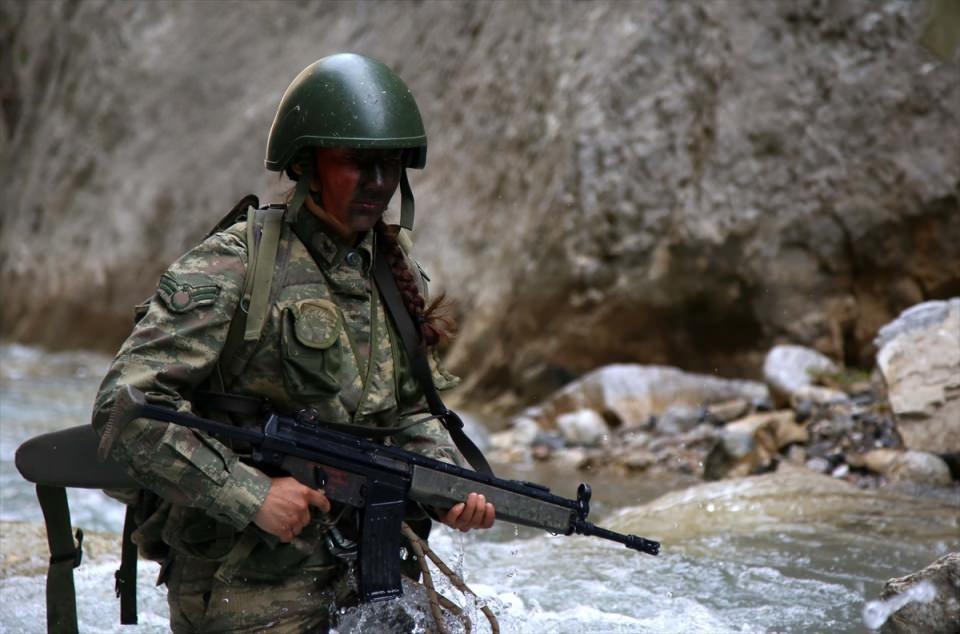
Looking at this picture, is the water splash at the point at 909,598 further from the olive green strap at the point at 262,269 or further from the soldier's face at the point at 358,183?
the olive green strap at the point at 262,269

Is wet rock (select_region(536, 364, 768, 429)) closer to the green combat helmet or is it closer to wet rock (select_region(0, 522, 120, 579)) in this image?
wet rock (select_region(0, 522, 120, 579))

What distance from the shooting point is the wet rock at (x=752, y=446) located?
7.68 meters

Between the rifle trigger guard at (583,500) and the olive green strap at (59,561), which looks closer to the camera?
the rifle trigger guard at (583,500)

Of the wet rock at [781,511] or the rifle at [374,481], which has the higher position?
the wet rock at [781,511]

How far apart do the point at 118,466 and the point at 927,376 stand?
527 cm

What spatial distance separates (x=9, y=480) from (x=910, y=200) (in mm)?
A: 6634

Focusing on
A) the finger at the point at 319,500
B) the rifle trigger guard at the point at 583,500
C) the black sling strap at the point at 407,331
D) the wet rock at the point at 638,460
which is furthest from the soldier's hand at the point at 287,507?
the wet rock at the point at 638,460

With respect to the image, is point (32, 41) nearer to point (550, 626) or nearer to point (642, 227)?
point (642, 227)

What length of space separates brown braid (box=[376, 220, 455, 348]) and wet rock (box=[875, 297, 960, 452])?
433 cm

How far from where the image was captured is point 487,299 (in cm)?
1120

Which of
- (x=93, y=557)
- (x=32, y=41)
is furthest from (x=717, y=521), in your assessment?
(x=32, y=41)

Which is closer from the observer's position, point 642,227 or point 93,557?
point 93,557

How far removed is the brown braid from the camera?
339 centimetres

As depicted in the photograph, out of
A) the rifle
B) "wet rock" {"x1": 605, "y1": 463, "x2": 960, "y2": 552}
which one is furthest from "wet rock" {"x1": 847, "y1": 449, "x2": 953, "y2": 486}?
the rifle
